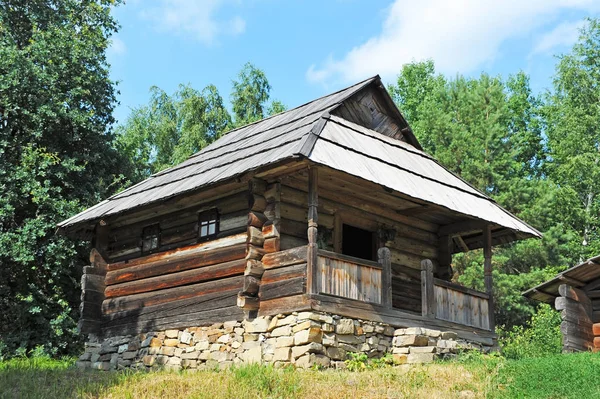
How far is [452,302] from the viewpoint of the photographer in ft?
54.2

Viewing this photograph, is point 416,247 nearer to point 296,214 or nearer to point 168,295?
point 296,214

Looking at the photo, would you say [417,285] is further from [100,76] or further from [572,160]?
[572,160]

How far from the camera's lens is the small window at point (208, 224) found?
641 inches

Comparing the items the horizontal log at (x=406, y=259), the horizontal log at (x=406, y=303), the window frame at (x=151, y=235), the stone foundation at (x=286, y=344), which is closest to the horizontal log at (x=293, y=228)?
the stone foundation at (x=286, y=344)

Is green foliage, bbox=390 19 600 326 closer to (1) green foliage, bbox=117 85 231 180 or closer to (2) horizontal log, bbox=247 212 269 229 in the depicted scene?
(1) green foliage, bbox=117 85 231 180

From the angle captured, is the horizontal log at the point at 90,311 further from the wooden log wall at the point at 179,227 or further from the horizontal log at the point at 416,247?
the horizontal log at the point at 416,247

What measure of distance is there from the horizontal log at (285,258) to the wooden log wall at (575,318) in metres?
5.66

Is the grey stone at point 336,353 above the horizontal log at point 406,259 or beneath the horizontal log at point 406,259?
beneath

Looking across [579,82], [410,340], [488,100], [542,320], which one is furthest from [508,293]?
[410,340]

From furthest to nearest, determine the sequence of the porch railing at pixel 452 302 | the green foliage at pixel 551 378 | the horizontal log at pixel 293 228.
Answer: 1. the porch railing at pixel 452 302
2. the horizontal log at pixel 293 228
3. the green foliage at pixel 551 378

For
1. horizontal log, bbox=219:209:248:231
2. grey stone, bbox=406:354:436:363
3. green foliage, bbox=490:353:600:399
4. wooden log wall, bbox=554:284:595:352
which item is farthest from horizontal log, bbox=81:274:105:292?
wooden log wall, bbox=554:284:595:352

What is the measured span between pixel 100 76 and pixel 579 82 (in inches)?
802

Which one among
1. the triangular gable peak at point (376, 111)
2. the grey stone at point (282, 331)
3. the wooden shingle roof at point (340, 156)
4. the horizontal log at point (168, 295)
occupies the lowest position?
the grey stone at point (282, 331)

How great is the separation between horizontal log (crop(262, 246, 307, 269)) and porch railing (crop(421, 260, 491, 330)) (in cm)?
300
